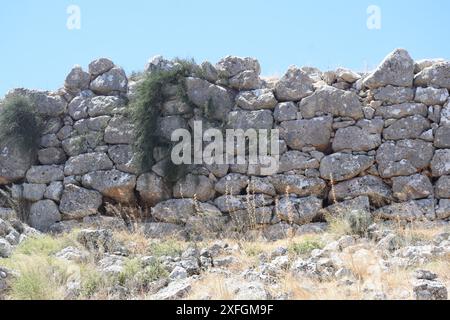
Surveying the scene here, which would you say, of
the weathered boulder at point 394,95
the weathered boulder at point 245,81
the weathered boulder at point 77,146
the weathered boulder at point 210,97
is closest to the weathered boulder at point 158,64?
the weathered boulder at point 210,97

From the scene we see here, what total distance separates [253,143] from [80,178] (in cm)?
347

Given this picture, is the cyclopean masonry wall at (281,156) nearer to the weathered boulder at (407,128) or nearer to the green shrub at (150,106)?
the weathered boulder at (407,128)

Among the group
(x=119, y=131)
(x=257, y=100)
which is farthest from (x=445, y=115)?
(x=119, y=131)

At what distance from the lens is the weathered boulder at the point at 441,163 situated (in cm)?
939

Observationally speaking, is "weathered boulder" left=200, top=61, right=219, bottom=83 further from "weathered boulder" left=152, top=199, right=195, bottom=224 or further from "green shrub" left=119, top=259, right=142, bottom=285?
"green shrub" left=119, top=259, right=142, bottom=285

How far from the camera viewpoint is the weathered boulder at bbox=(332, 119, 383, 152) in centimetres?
972

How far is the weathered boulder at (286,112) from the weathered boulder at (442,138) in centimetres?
261

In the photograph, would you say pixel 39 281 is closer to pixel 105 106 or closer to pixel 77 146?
pixel 77 146

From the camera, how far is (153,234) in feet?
31.1

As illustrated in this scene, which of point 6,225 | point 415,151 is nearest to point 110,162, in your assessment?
point 6,225

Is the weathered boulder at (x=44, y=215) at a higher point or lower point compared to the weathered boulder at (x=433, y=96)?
lower

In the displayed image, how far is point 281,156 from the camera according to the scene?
9914 mm

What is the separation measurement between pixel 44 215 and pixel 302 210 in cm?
495
